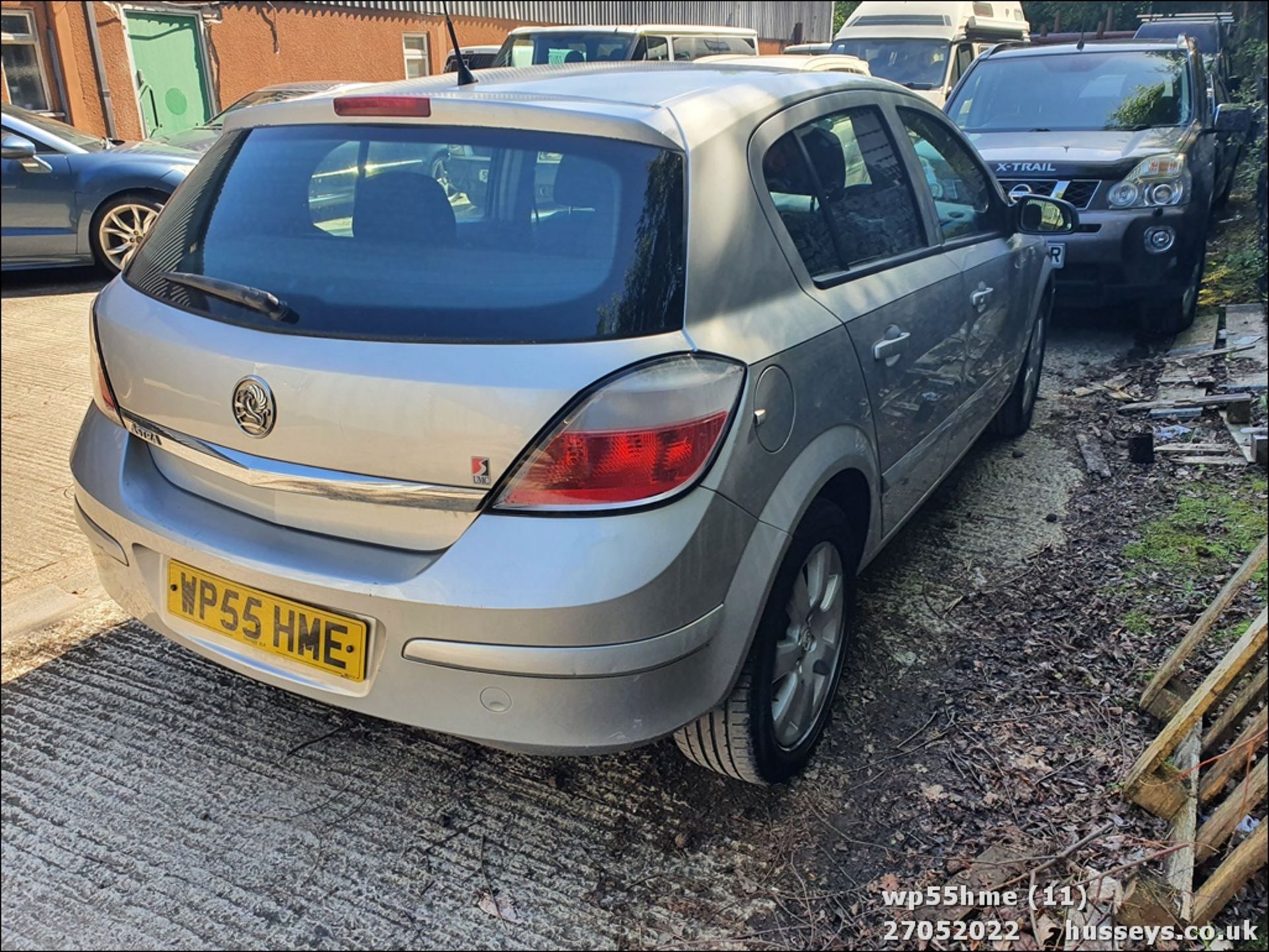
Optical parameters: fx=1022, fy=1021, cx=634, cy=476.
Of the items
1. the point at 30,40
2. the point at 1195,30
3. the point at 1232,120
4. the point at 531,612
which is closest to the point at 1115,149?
the point at 1232,120

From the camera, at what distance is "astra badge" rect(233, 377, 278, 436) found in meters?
2.14

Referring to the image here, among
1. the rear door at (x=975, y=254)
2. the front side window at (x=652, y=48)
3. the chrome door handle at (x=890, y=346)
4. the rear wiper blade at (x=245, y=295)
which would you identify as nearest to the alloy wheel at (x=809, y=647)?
the chrome door handle at (x=890, y=346)

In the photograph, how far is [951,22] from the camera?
15.1m

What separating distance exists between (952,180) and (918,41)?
12152 mm

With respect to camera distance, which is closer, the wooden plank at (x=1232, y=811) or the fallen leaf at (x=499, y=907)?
the wooden plank at (x=1232, y=811)

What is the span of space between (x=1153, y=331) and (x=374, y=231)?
6239mm

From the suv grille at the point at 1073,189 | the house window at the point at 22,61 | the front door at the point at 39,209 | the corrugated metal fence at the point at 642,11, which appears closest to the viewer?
the suv grille at the point at 1073,189

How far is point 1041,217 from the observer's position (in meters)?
4.25

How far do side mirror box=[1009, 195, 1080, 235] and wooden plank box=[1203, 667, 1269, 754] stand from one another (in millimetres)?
2364

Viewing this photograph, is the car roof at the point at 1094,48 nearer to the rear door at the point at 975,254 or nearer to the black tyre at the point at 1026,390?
the black tyre at the point at 1026,390

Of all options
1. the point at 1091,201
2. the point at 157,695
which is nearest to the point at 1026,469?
the point at 1091,201

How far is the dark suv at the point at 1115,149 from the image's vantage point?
20.7 ft

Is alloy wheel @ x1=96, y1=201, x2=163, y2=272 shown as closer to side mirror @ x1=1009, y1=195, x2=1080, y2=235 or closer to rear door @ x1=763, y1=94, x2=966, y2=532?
side mirror @ x1=1009, y1=195, x2=1080, y2=235

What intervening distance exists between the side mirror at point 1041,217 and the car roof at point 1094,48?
13.3 ft
